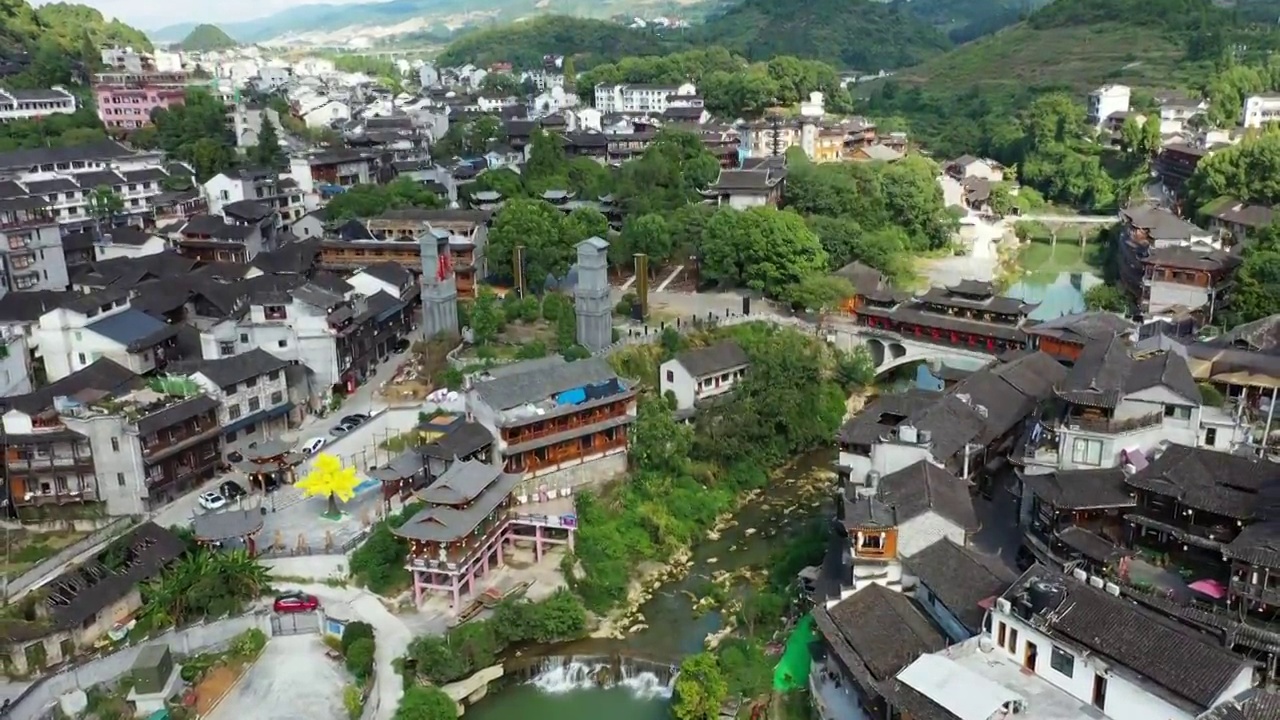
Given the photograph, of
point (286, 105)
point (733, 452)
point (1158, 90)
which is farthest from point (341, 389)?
point (1158, 90)

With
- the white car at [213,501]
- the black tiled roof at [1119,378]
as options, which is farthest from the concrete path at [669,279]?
the black tiled roof at [1119,378]

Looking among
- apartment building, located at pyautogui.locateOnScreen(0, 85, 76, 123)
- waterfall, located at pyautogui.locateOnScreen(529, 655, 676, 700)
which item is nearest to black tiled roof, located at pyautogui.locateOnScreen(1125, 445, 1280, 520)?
waterfall, located at pyautogui.locateOnScreen(529, 655, 676, 700)

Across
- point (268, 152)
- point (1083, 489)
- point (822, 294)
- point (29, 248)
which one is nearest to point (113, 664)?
point (1083, 489)

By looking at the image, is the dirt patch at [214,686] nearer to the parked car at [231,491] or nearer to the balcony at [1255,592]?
the parked car at [231,491]

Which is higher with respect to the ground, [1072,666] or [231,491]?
[1072,666]

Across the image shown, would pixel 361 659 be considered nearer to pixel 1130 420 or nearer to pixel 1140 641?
pixel 1140 641

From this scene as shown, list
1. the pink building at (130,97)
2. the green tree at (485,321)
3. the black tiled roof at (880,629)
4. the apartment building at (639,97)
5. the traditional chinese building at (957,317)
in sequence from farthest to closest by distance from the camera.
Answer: the apartment building at (639,97) < the pink building at (130,97) < the green tree at (485,321) < the traditional chinese building at (957,317) < the black tiled roof at (880,629)
